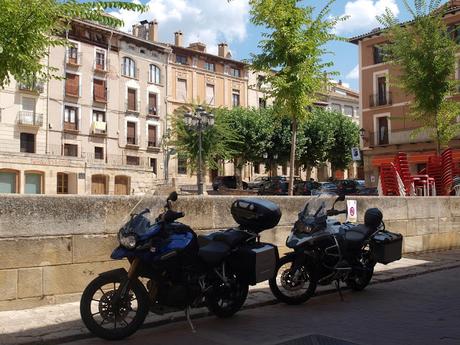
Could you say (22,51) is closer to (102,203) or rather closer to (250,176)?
(102,203)

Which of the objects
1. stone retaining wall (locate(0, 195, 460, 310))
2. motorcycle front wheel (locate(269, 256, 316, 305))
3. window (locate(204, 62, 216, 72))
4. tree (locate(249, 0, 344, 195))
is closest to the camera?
stone retaining wall (locate(0, 195, 460, 310))

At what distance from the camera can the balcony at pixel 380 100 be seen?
4225cm

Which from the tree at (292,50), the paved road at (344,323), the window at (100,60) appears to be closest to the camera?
the paved road at (344,323)

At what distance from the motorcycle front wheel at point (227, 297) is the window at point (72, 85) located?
4142 cm

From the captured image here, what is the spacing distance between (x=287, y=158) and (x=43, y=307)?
138ft

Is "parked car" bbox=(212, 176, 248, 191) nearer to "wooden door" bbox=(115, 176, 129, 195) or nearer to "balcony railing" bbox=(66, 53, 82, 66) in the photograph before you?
"wooden door" bbox=(115, 176, 129, 195)

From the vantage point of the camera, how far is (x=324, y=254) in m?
6.58

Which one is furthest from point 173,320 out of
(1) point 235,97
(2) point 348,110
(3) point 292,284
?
(2) point 348,110

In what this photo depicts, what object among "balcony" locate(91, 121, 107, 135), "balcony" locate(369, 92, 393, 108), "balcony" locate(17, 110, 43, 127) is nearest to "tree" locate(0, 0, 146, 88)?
"balcony" locate(17, 110, 43, 127)

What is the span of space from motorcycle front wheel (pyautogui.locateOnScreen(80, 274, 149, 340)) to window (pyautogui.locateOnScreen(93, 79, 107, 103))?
1708 inches

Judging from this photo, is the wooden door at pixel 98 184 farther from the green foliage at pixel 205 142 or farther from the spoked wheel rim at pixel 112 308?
the spoked wheel rim at pixel 112 308

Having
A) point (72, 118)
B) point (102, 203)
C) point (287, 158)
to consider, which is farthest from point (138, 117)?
point (102, 203)

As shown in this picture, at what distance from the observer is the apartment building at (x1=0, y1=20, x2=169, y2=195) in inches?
1481

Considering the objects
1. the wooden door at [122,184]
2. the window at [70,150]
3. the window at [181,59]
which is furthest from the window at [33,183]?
the window at [181,59]
